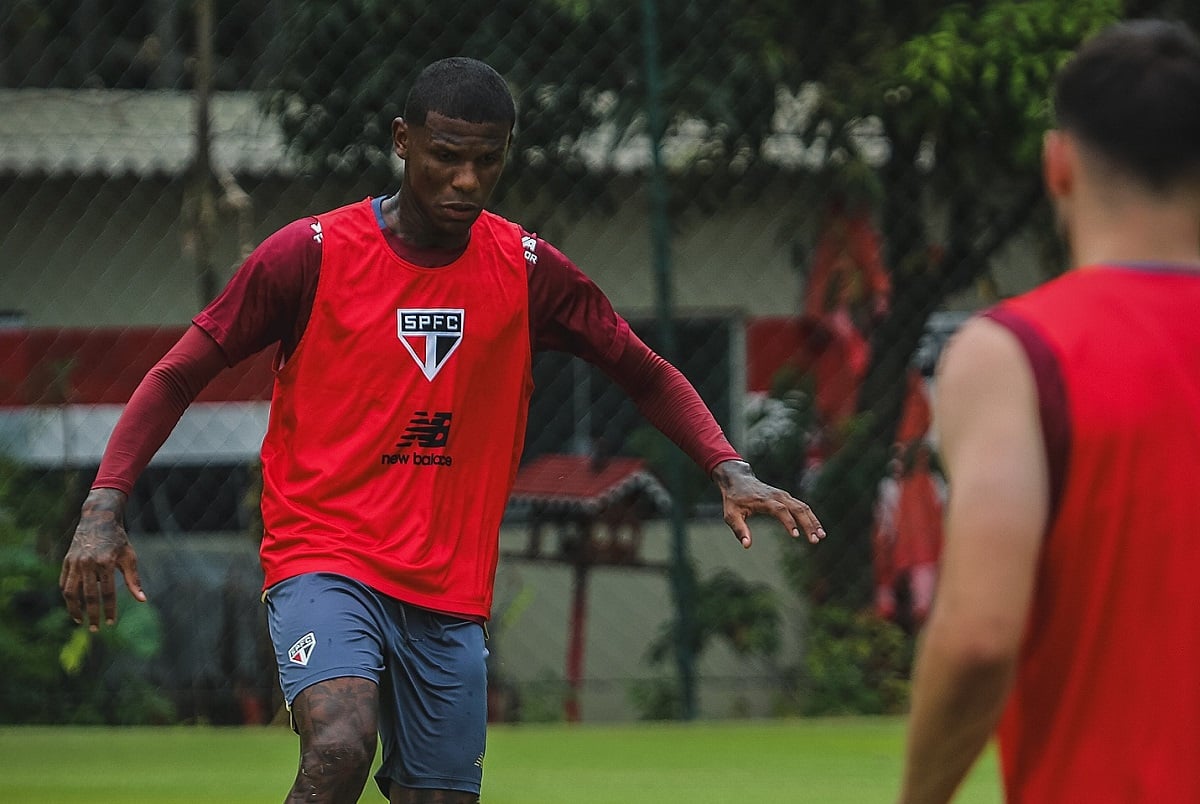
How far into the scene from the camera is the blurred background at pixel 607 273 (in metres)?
8.47

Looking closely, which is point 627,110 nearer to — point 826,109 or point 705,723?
point 826,109

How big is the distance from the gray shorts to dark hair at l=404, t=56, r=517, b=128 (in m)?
1.06

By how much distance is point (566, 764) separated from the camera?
701cm

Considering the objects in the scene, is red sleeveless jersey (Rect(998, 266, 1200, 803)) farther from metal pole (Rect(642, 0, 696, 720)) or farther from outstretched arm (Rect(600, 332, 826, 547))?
metal pole (Rect(642, 0, 696, 720))

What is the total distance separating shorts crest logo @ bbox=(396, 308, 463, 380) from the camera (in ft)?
13.6

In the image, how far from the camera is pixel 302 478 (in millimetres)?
4113

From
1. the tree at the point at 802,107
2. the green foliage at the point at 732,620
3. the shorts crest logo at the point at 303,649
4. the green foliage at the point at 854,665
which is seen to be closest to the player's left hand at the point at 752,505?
the shorts crest logo at the point at 303,649

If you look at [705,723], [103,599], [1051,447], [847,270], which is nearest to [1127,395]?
[1051,447]

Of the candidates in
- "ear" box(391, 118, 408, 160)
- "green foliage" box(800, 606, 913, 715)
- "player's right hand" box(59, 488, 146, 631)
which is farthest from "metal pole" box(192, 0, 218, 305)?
"player's right hand" box(59, 488, 146, 631)

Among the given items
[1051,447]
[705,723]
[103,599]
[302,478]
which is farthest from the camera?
[705,723]

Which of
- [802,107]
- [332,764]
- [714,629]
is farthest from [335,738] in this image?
[802,107]

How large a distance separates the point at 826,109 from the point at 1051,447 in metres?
7.04

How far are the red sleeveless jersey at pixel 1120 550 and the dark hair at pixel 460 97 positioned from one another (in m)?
2.32

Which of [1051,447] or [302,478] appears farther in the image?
[302,478]
